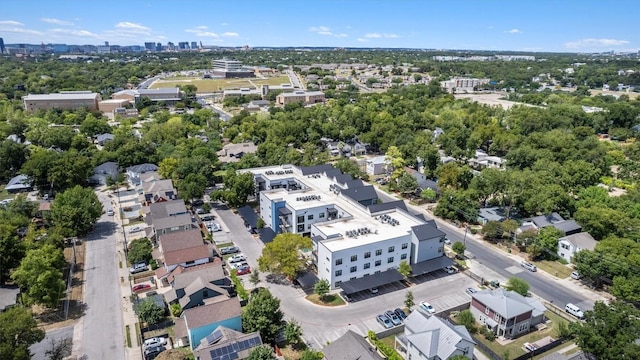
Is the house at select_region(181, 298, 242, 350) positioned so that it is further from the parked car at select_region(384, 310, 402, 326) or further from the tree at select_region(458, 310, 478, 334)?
the tree at select_region(458, 310, 478, 334)

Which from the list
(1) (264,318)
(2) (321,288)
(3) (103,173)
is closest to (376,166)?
(2) (321,288)

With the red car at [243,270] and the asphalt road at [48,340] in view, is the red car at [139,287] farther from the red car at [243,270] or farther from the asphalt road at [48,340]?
the red car at [243,270]

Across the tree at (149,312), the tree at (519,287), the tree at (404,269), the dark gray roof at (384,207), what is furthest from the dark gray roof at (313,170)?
the tree at (519,287)

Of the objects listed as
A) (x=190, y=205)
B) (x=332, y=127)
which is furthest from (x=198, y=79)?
(x=190, y=205)

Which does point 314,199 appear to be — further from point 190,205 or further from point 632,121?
point 632,121

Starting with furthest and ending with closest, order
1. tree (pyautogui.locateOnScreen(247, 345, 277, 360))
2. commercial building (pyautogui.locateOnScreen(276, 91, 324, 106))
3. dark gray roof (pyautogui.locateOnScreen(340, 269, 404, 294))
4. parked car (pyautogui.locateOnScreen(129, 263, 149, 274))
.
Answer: commercial building (pyautogui.locateOnScreen(276, 91, 324, 106)) → parked car (pyautogui.locateOnScreen(129, 263, 149, 274)) → dark gray roof (pyautogui.locateOnScreen(340, 269, 404, 294)) → tree (pyautogui.locateOnScreen(247, 345, 277, 360))

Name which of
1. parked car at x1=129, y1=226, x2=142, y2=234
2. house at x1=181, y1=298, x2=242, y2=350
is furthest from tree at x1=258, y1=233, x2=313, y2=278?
parked car at x1=129, y1=226, x2=142, y2=234

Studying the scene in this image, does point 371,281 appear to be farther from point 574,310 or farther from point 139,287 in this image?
point 139,287
